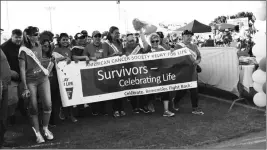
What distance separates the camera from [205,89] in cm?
950

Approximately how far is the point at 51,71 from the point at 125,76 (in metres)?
1.53

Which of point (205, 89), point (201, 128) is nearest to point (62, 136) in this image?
point (201, 128)

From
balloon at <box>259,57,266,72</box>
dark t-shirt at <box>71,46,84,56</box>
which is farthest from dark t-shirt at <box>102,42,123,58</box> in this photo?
balloon at <box>259,57,266,72</box>

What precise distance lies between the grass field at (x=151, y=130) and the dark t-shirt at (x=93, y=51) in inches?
53.6

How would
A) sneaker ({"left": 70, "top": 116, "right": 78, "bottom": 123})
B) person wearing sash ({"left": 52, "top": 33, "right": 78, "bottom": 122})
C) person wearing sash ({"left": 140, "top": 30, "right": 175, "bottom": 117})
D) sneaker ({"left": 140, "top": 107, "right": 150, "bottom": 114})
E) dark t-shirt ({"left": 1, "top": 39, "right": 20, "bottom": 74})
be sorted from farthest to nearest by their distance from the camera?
sneaker ({"left": 140, "top": 107, "right": 150, "bottom": 114}), person wearing sash ({"left": 140, "top": 30, "right": 175, "bottom": 117}), sneaker ({"left": 70, "top": 116, "right": 78, "bottom": 123}), person wearing sash ({"left": 52, "top": 33, "right": 78, "bottom": 122}), dark t-shirt ({"left": 1, "top": 39, "right": 20, "bottom": 74})

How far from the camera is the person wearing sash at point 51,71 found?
5367mm

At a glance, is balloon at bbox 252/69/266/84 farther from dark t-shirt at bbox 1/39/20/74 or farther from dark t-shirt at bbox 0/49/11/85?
dark t-shirt at bbox 1/39/20/74

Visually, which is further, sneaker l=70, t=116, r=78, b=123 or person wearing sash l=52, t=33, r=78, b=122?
sneaker l=70, t=116, r=78, b=123

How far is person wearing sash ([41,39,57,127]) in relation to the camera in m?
5.37

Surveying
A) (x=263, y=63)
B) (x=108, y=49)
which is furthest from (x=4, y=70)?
(x=263, y=63)

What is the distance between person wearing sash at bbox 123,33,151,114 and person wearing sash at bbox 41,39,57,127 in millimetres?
1578

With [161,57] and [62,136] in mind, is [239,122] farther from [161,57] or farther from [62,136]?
[62,136]

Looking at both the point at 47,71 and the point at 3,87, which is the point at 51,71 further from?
the point at 3,87

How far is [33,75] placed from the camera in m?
4.77
